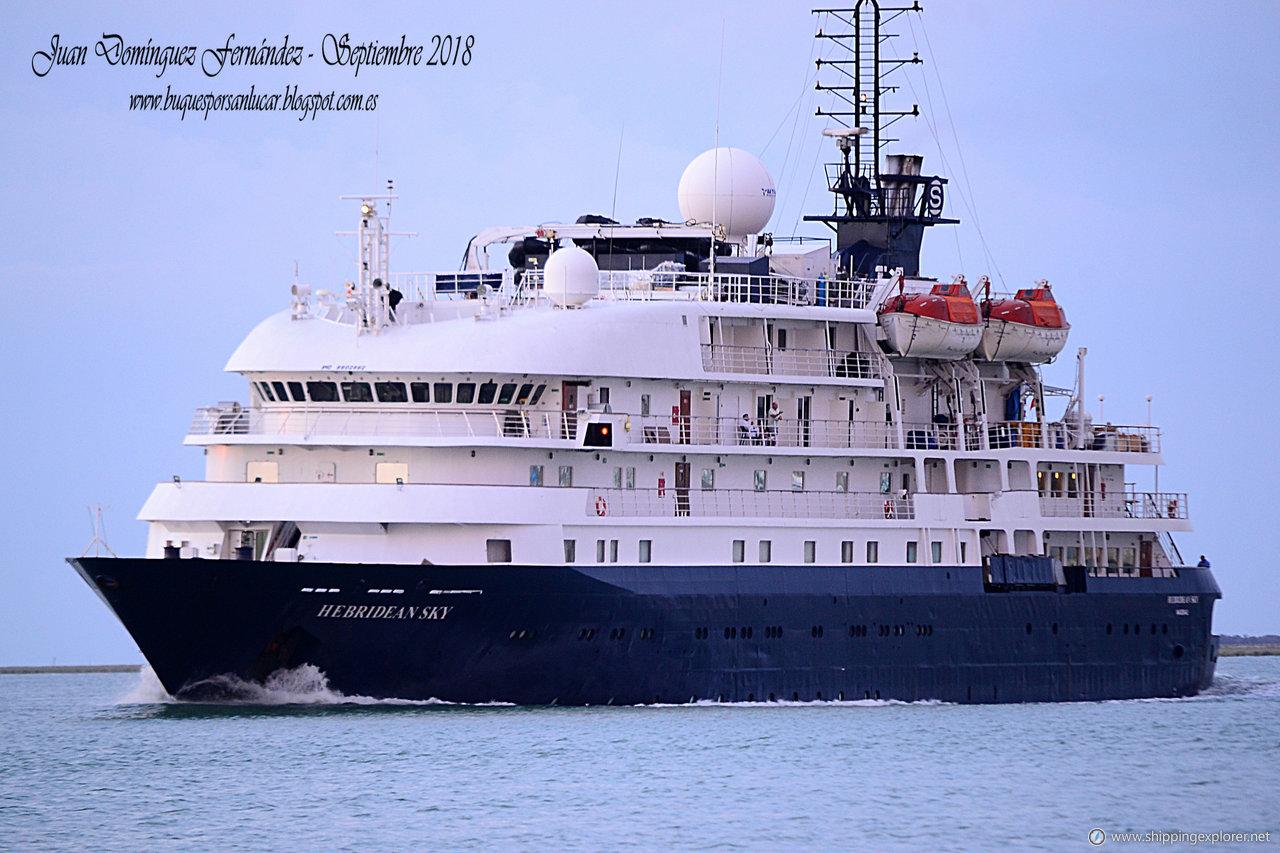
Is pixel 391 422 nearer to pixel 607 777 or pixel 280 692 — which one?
pixel 280 692

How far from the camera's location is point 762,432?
138ft

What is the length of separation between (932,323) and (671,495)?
729 cm

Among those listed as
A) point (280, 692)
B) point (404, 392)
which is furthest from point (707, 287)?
point (280, 692)

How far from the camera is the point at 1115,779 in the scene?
32375 millimetres

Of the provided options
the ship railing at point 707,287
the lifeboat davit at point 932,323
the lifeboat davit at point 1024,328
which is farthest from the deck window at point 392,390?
the lifeboat davit at point 1024,328

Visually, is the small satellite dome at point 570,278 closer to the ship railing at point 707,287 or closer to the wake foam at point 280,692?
the ship railing at point 707,287

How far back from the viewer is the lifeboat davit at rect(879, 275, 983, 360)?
1729 inches

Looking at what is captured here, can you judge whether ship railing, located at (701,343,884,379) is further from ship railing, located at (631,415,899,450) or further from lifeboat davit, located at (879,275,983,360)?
ship railing, located at (631,415,899,450)

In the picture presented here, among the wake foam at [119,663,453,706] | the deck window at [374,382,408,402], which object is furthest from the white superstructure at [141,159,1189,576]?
the wake foam at [119,663,453,706]

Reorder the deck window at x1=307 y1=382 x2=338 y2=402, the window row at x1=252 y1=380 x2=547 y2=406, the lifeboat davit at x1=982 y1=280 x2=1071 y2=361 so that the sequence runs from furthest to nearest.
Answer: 1. the lifeboat davit at x1=982 y1=280 x2=1071 y2=361
2. the deck window at x1=307 y1=382 x2=338 y2=402
3. the window row at x1=252 y1=380 x2=547 y2=406

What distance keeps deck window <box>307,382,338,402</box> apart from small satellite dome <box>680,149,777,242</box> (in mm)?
10838

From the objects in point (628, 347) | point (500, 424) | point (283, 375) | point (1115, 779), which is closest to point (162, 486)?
point (283, 375)

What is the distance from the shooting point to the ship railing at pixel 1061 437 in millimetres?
45812

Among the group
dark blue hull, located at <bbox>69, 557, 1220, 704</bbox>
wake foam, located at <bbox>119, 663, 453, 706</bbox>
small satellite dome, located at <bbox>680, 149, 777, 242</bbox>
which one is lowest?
wake foam, located at <bbox>119, 663, 453, 706</bbox>
